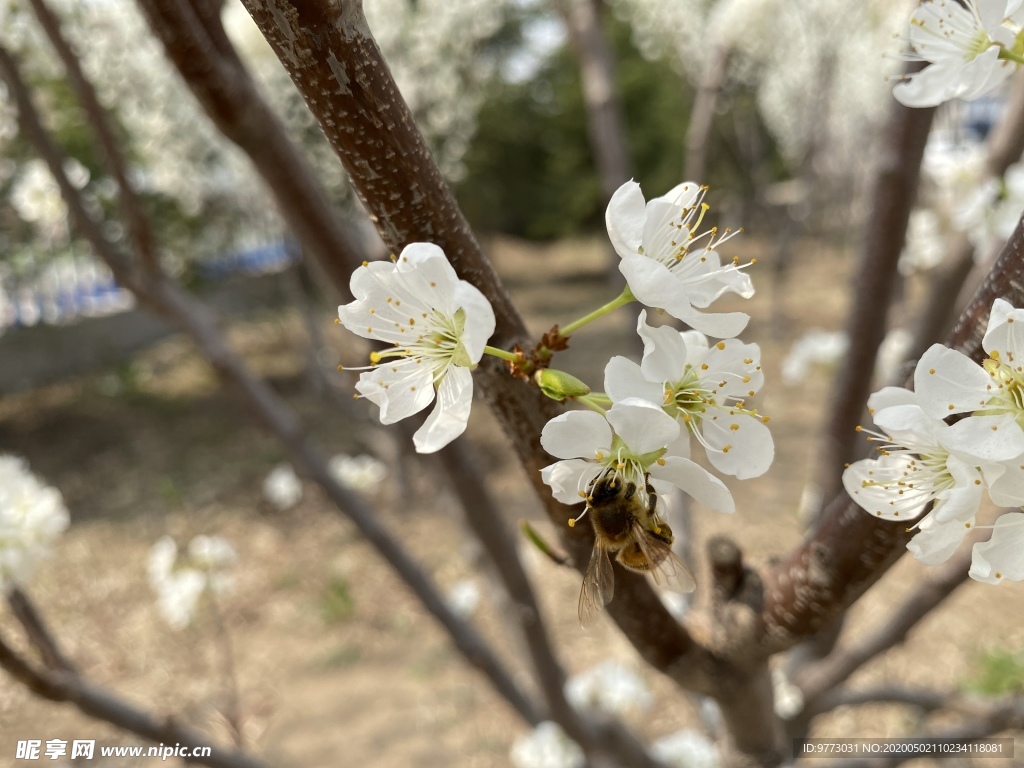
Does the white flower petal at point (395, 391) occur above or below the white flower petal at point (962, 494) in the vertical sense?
above

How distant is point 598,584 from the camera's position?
0.69 meters

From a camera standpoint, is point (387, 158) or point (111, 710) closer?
point (387, 158)

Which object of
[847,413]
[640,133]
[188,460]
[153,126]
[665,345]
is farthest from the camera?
[640,133]

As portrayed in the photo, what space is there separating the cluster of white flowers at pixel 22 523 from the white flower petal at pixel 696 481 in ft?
4.02

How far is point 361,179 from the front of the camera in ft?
1.82

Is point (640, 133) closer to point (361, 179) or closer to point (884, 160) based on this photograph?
point (884, 160)

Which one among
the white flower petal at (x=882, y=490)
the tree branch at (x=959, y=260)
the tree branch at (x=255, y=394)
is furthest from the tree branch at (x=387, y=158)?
the tree branch at (x=959, y=260)

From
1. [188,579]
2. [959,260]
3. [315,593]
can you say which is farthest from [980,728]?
[315,593]

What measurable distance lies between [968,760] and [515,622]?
6.75ft

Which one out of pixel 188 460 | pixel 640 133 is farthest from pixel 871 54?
pixel 188 460

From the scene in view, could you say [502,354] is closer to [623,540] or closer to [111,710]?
[623,540]

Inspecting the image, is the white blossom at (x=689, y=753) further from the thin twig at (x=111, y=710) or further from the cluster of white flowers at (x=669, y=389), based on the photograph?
the cluster of white flowers at (x=669, y=389)

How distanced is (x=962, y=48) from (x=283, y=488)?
4.67 meters

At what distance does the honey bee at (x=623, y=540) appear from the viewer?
0.62 meters
